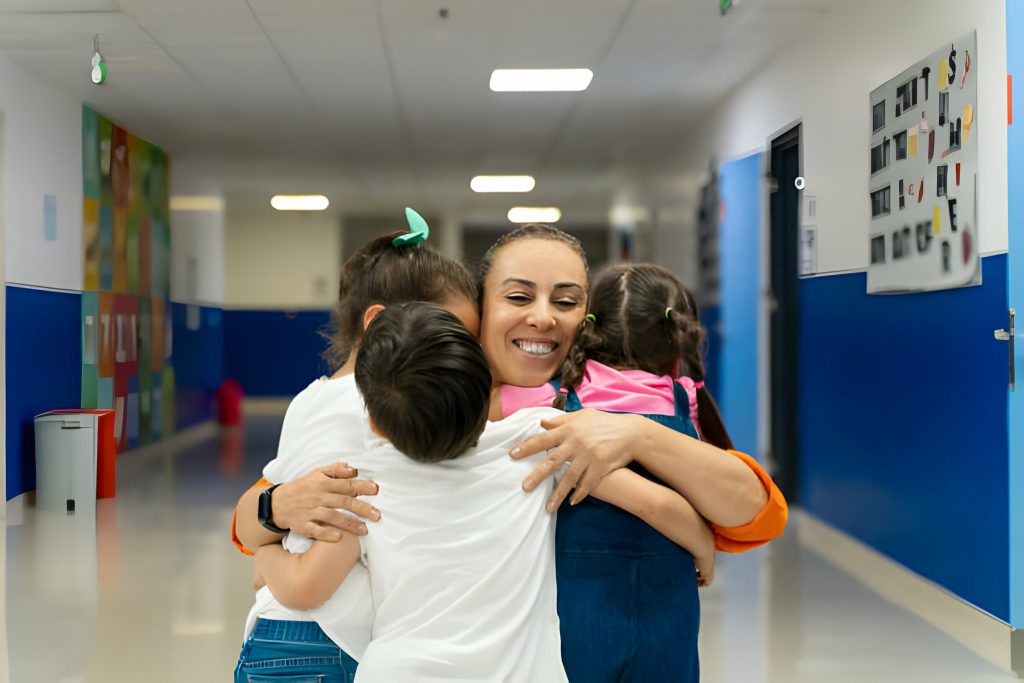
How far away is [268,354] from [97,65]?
7.22 feet

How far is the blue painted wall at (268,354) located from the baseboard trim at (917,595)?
324 centimetres

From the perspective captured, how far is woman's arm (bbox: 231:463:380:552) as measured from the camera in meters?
1.12

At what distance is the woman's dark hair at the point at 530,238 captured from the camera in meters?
1.66

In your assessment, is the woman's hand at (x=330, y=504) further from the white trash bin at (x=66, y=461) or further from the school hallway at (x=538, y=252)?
the white trash bin at (x=66, y=461)

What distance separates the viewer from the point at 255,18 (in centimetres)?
478

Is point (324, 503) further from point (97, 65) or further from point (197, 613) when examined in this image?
point (97, 65)

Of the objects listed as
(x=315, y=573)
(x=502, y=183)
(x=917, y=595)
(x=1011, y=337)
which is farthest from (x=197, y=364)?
(x=315, y=573)

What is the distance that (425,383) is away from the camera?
1076mm

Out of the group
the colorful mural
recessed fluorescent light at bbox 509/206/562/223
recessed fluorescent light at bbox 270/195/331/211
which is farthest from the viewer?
recessed fluorescent light at bbox 509/206/562/223

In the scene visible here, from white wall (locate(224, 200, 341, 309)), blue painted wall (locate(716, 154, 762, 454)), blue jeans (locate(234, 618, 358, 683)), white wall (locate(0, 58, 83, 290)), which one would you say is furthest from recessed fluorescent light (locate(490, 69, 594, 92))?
blue jeans (locate(234, 618, 358, 683))

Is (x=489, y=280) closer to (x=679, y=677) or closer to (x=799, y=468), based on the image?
(x=679, y=677)

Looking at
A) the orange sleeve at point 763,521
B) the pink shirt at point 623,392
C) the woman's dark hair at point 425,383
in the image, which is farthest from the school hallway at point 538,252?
the woman's dark hair at point 425,383

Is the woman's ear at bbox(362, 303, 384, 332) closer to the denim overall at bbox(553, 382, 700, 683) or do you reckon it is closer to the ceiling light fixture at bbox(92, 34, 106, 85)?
the denim overall at bbox(553, 382, 700, 683)

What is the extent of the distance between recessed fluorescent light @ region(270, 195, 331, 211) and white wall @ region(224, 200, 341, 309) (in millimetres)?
51
